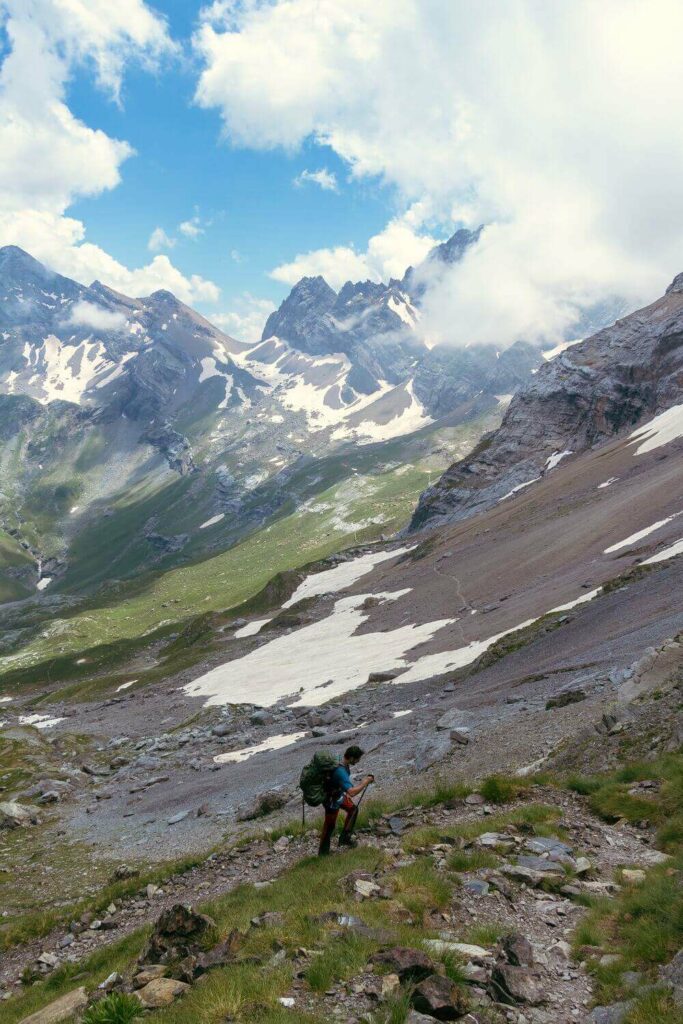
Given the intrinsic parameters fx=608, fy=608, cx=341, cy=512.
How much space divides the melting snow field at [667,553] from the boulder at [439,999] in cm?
4268

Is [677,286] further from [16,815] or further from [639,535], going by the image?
[16,815]

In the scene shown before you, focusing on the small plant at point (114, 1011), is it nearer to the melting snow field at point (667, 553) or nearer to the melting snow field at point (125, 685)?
the melting snow field at point (667, 553)

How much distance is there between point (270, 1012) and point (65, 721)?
92.9m

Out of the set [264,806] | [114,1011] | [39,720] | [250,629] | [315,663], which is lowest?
[315,663]

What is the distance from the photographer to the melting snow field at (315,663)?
54.8 meters

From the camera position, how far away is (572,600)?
49.0 metres

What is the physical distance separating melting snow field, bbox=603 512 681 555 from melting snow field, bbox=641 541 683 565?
862 cm

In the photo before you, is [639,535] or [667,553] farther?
[639,535]

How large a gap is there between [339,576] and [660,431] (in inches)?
2511

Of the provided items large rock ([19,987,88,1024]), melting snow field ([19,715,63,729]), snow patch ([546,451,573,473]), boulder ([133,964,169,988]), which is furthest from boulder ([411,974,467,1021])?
snow patch ([546,451,573,473])

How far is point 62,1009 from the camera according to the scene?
11.5 metres

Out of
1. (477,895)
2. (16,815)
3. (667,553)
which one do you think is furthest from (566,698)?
(16,815)

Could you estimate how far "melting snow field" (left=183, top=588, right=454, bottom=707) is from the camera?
180 ft

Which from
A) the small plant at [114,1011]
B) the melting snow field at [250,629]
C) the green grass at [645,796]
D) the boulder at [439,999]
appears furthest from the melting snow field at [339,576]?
the boulder at [439,999]
